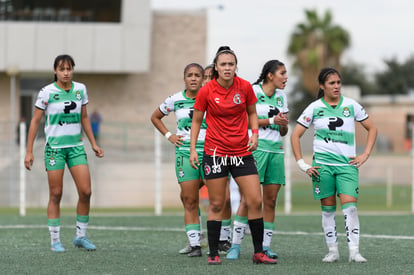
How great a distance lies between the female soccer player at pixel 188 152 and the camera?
9297 millimetres

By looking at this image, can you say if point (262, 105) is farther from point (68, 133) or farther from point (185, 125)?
point (68, 133)

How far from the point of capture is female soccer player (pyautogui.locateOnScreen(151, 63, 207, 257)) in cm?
930

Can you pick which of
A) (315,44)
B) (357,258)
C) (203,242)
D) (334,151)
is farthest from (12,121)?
(315,44)

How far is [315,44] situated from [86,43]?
21.0 metres

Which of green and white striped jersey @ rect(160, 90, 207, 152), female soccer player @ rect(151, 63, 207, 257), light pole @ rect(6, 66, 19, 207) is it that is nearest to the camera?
female soccer player @ rect(151, 63, 207, 257)

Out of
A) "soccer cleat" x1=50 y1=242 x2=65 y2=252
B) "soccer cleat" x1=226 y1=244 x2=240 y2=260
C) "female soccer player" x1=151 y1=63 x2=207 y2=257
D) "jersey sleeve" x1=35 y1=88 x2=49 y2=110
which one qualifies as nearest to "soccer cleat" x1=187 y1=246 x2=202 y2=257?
"female soccer player" x1=151 y1=63 x2=207 y2=257

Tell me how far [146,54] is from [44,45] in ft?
14.4

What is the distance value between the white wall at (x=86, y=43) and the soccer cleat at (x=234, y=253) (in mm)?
27849

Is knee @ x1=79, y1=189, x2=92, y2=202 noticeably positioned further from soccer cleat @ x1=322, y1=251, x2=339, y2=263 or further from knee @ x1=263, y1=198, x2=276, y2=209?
soccer cleat @ x1=322, y1=251, x2=339, y2=263

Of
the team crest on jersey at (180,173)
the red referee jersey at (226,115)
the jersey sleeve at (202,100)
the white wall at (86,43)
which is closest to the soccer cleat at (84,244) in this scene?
the team crest on jersey at (180,173)

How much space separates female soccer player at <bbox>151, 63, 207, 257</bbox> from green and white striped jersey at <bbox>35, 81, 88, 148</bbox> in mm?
1084

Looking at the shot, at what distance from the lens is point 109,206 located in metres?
26.4

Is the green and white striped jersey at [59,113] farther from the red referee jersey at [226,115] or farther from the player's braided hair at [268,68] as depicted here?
the player's braided hair at [268,68]

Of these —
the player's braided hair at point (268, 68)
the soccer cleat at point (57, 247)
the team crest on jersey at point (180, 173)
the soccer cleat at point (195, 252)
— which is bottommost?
the soccer cleat at point (57, 247)
